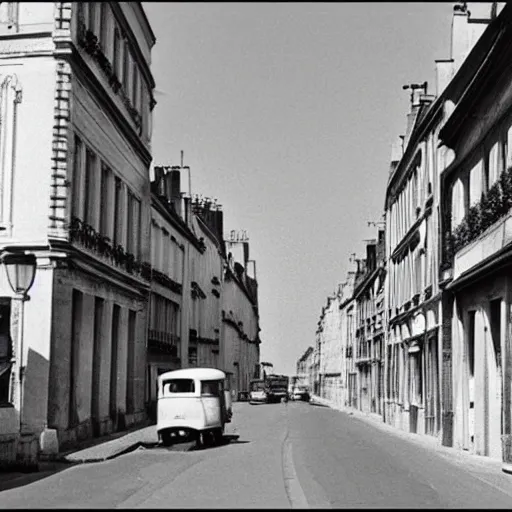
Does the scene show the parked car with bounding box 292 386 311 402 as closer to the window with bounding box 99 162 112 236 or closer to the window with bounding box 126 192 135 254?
the window with bounding box 126 192 135 254

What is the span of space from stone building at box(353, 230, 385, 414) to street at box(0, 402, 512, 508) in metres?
28.7

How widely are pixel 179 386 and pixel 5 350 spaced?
4.94 meters

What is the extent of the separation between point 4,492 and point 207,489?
3056 millimetres

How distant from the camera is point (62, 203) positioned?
2370cm

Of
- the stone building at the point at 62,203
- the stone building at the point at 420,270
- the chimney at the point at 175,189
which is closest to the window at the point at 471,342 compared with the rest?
the stone building at the point at 420,270

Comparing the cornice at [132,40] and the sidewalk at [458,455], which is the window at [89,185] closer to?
the cornice at [132,40]

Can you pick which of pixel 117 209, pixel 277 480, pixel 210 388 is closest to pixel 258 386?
pixel 117 209

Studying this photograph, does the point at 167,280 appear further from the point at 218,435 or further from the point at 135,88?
the point at 218,435

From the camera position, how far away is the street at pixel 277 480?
12977mm

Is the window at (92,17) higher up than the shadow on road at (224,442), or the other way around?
the window at (92,17)

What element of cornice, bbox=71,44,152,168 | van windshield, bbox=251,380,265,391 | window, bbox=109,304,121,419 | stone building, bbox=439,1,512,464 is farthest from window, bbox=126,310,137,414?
van windshield, bbox=251,380,265,391

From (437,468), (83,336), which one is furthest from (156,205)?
(437,468)

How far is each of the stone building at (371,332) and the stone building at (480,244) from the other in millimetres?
23564

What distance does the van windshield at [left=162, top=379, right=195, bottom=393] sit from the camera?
25.4 m
